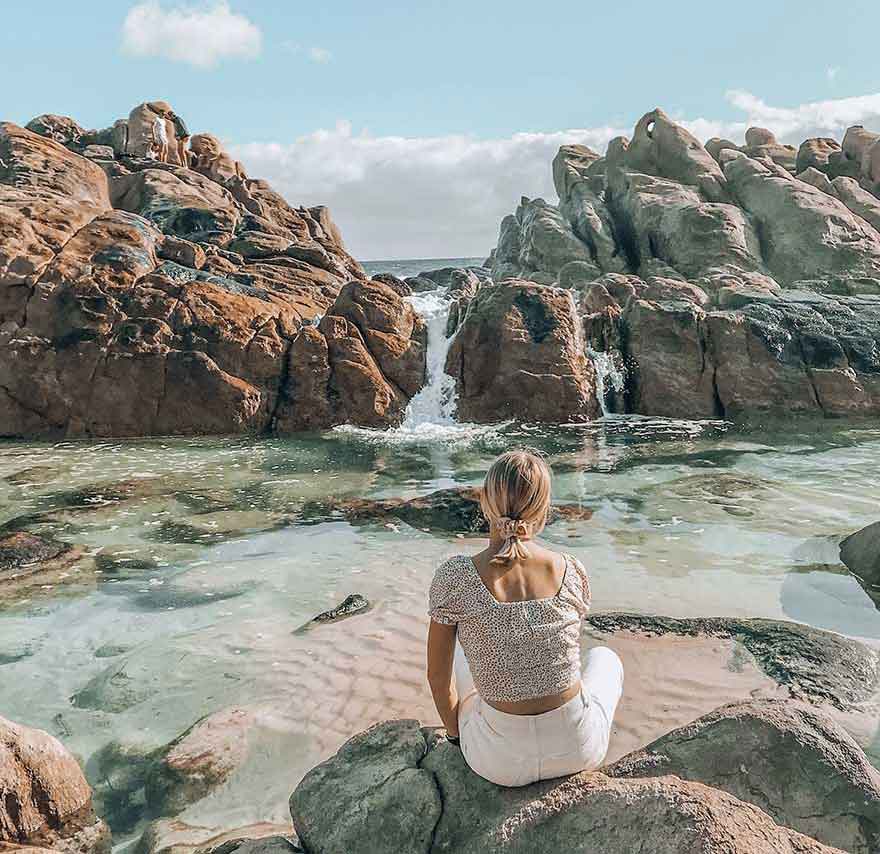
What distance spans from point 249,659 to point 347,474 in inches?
295

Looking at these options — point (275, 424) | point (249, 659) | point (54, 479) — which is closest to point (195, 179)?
point (275, 424)

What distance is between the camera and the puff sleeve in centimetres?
326

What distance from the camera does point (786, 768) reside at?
11.3 ft

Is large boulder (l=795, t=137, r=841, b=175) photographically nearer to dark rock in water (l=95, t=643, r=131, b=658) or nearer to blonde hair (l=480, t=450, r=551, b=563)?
dark rock in water (l=95, t=643, r=131, b=658)

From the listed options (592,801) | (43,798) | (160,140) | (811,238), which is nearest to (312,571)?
(43,798)

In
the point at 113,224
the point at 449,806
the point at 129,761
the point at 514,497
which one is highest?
the point at 113,224

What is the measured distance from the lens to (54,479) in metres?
13.8

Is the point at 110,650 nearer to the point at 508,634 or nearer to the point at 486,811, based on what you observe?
the point at 486,811

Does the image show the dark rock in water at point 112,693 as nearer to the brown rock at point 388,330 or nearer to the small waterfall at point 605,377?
the brown rock at point 388,330

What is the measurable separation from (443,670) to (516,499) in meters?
0.85

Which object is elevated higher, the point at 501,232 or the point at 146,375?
the point at 501,232

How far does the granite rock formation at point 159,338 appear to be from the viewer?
17891mm

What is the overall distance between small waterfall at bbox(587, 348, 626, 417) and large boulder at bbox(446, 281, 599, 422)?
0.88ft

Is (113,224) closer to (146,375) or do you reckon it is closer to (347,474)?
(146,375)
